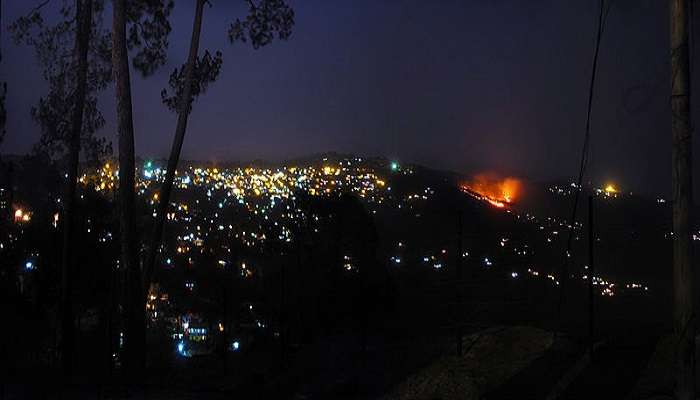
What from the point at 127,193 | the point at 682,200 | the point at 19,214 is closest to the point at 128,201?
the point at 127,193

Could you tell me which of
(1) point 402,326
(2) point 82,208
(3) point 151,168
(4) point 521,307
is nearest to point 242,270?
(3) point 151,168

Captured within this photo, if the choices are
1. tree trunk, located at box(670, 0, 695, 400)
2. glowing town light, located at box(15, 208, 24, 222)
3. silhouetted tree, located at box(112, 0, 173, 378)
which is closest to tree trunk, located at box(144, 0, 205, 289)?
silhouetted tree, located at box(112, 0, 173, 378)

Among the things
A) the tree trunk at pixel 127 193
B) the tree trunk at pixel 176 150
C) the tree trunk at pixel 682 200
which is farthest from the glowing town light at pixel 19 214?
the tree trunk at pixel 682 200

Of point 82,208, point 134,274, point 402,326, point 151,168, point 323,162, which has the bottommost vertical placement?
point 402,326

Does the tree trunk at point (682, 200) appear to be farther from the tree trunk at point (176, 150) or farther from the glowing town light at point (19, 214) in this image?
the glowing town light at point (19, 214)

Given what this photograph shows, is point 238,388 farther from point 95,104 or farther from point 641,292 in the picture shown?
point 641,292

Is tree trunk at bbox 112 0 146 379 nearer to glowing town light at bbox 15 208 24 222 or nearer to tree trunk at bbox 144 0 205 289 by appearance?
tree trunk at bbox 144 0 205 289
